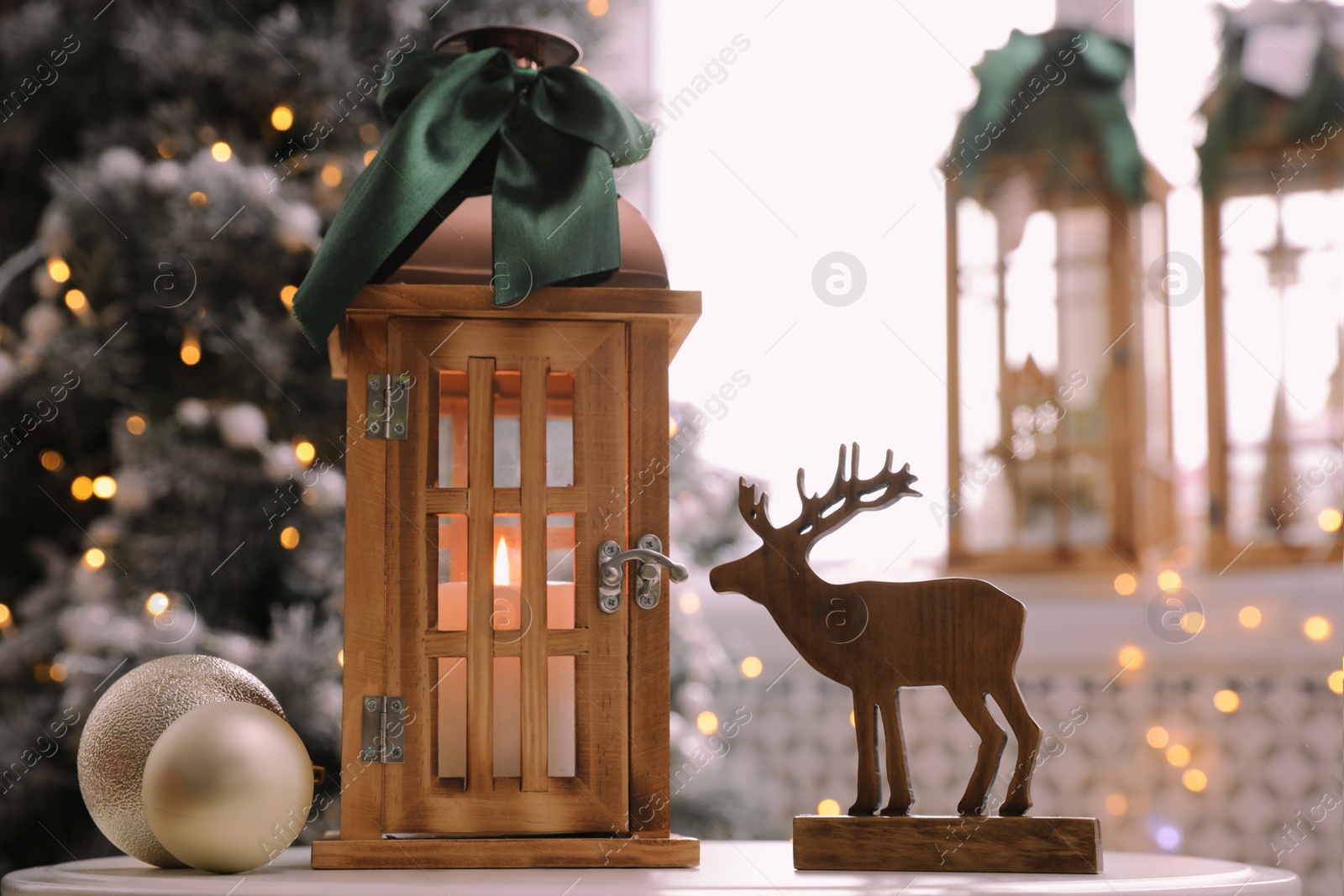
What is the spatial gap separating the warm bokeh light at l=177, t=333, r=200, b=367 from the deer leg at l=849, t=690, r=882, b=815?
4.59ft

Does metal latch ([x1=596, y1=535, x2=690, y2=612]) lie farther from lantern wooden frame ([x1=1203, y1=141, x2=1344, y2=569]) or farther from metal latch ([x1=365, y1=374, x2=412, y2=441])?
lantern wooden frame ([x1=1203, y1=141, x2=1344, y2=569])

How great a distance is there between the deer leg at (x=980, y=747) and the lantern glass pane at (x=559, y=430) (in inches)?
13.9

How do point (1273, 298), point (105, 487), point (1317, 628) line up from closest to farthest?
Result: 1. point (105, 487)
2. point (1317, 628)
3. point (1273, 298)

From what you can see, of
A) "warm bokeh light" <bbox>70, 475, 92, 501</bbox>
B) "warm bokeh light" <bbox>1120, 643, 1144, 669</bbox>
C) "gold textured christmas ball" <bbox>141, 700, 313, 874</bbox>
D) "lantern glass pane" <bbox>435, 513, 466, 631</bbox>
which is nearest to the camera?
"gold textured christmas ball" <bbox>141, 700, 313, 874</bbox>

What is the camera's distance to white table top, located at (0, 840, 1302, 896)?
0.75 meters

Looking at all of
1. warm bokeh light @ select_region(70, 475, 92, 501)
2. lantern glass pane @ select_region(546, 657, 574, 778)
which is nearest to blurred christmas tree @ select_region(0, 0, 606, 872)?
warm bokeh light @ select_region(70, 475, 92, 501)

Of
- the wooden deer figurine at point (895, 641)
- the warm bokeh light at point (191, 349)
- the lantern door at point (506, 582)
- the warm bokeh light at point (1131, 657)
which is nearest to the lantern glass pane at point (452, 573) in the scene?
the lantern door at point (506, 582)

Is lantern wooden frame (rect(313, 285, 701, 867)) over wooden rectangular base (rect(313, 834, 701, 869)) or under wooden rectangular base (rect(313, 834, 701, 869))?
over

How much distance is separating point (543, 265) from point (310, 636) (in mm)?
1034

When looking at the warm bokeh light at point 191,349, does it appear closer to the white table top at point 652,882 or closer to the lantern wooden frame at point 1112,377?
the white table top at point 652,882

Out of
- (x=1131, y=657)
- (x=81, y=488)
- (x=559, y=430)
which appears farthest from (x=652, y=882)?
(x=1131, y=657)

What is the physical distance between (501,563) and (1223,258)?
2.49m

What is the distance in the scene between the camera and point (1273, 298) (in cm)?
283

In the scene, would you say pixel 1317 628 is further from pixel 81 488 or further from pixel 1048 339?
pixel 81 488
